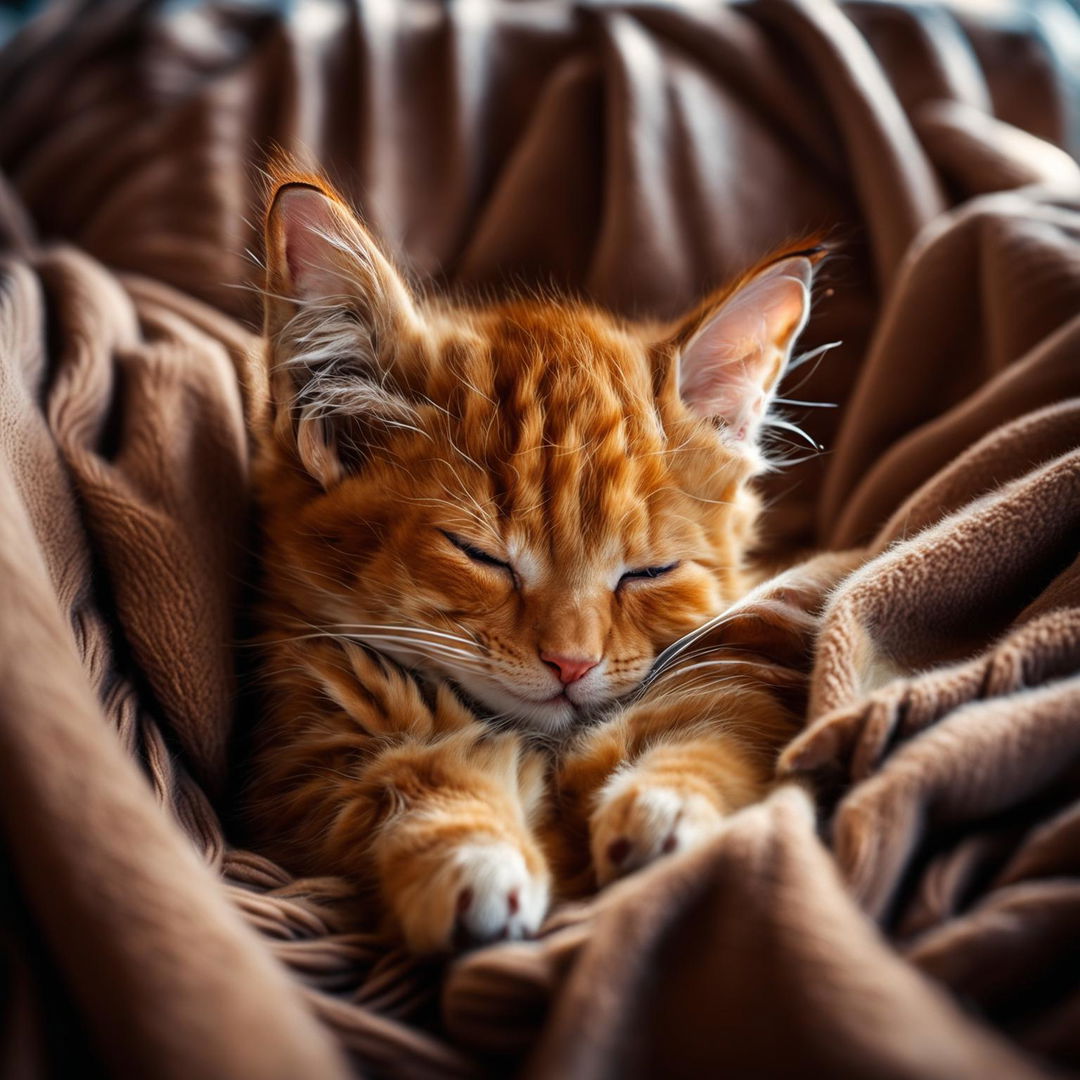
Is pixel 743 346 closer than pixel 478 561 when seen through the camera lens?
No

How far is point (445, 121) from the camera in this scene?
1968 mm

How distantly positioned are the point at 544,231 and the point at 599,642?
106cm

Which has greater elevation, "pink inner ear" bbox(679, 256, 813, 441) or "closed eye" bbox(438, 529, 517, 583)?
"pink inner ear" bbox(679, 256, 813, 441)

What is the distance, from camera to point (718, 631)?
124cm

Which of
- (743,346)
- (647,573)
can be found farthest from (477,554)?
(743,346)

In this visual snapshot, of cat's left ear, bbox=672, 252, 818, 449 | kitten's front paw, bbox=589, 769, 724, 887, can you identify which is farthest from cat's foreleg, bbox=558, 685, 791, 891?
cat's left ear, bbox=672, 252, 818, 449

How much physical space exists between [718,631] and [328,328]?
65 cm

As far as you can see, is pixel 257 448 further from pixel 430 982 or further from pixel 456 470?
pixel 430 982

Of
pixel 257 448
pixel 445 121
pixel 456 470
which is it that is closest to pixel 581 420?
pixel 456 470

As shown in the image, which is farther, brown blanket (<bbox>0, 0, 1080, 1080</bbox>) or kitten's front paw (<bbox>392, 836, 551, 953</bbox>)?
kitten's front paw (<bbox>392, 836, 551, 953</bbox>)

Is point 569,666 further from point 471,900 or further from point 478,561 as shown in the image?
point 471,900

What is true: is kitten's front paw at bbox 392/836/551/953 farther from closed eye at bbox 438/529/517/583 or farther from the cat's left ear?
the cat's left ear

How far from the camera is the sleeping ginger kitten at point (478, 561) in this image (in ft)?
3.63

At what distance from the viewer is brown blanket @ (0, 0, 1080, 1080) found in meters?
0.72
